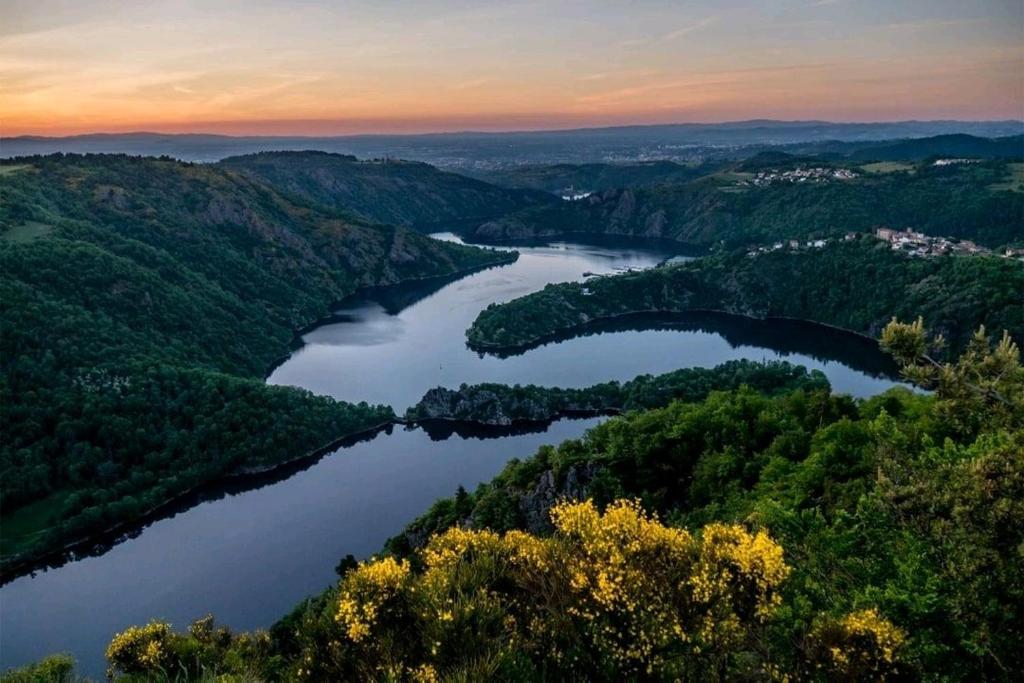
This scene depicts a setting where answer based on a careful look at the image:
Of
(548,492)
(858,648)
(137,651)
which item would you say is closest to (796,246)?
(548,492)

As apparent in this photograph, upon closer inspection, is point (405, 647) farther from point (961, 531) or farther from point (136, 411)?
point (136, 411)

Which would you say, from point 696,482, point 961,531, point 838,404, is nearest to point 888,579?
point 961,531

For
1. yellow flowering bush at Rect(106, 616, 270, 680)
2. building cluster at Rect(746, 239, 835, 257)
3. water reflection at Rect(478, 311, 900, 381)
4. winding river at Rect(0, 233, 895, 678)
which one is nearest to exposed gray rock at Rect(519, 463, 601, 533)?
yellow flowering bush at Rect(106, 616, 270, 680)

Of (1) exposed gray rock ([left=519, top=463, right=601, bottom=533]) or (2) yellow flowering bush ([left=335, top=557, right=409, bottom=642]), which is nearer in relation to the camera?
(2) yellow flowering bush ([left=335, top=557, right=409, bottom=642])

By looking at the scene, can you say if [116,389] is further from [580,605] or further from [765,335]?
[765,335]

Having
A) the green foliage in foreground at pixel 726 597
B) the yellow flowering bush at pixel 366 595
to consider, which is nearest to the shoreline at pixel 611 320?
the green foliage in foreground at pixel 726 597

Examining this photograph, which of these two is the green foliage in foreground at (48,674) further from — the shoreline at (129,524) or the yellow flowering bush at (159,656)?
the shoreline at (129,524)

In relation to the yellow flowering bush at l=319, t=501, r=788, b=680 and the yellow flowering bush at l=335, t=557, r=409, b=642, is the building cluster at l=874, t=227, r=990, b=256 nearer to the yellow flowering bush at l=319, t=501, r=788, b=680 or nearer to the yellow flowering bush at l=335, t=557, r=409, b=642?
the yellow flowering bush at l=319, t=501, r=788, b=680
